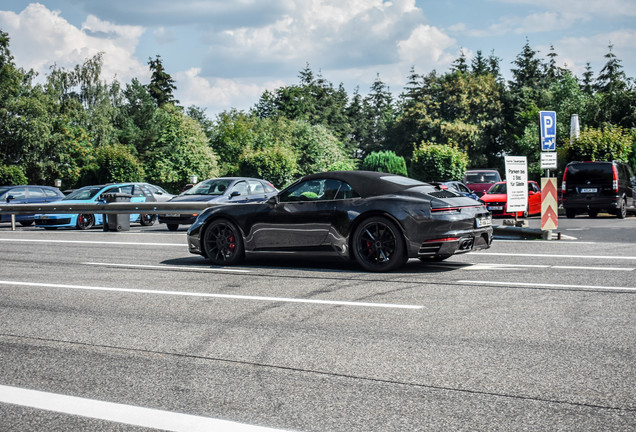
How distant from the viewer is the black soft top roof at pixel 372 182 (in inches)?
390

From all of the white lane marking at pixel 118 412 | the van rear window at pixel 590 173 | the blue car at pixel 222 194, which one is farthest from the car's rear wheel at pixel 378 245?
the van rear window at pixel 590 173

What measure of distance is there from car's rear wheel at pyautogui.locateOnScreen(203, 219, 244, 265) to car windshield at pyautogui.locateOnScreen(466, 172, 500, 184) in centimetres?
2473

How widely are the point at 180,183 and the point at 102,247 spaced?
56092 millimetres

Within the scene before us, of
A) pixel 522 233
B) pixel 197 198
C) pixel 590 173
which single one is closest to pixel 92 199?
pixel 197 198

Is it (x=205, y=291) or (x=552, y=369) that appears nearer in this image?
(x=552, y=369)

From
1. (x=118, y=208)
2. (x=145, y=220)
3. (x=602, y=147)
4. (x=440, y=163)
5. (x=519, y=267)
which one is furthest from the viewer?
(x=440, y=163)

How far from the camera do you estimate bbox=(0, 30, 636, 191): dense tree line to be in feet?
183

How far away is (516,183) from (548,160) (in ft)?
4.60

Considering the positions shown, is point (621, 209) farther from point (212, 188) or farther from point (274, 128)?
point (274, 128)

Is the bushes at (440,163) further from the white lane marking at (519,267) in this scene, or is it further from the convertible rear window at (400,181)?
the convertible rear window at (400,181)

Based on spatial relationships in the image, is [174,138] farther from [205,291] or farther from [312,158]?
[205,291]

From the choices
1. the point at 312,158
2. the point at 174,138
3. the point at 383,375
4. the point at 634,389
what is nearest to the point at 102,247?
the point at 383,375

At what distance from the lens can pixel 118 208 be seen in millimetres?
20375

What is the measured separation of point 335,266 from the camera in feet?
34.5
